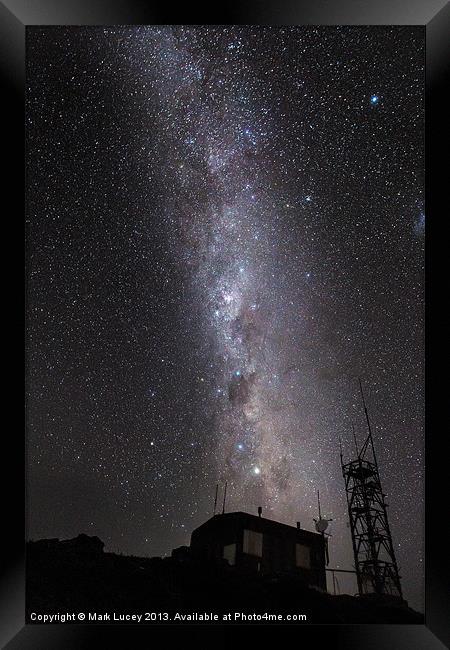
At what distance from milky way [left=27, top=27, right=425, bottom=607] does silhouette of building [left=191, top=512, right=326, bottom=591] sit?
0.05 m

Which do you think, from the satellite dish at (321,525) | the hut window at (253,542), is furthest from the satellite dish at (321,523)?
the hut window at (253,542)

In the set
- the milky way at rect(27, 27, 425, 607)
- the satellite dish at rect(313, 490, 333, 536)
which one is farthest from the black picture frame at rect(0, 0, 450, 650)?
the satellite dish at rect(313, 490, 333, 536)

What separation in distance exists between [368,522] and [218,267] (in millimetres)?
935

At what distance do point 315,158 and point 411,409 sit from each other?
0.86 metres

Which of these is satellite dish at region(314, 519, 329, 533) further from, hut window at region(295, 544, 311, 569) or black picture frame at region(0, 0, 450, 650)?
black picture frame at region(0, 0, 450, 650)

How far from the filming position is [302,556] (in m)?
2.06

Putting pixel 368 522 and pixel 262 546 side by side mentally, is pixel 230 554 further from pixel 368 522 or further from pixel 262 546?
pixel 368 522

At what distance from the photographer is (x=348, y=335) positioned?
2180mm

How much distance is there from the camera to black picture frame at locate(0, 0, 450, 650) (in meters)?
1.88

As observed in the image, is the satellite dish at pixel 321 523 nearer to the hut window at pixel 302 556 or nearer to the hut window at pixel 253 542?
the hut window at pixel 302 556

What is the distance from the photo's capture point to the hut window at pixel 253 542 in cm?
204
